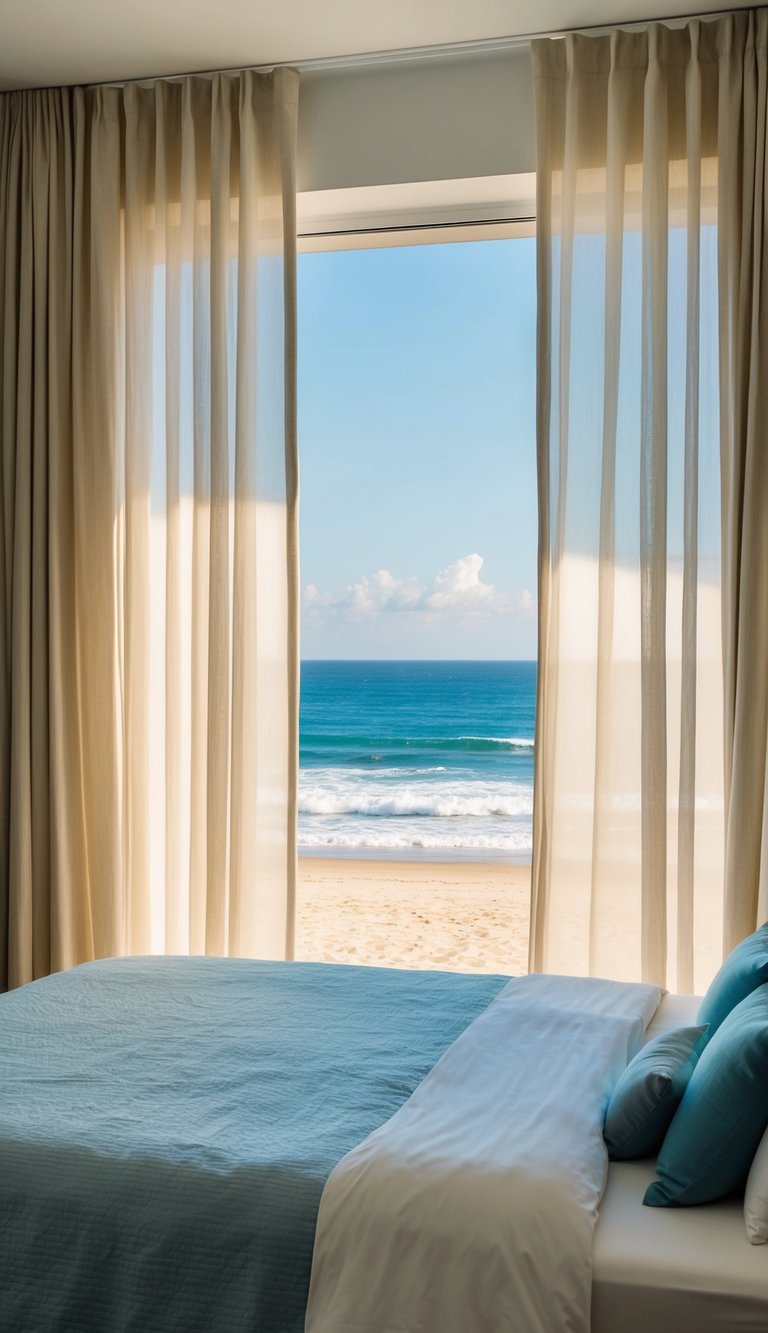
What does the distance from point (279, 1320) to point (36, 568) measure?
9.13 ft

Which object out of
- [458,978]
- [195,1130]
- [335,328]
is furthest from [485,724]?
[195,1130]

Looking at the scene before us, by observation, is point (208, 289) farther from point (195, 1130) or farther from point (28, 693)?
point (195, 1130)

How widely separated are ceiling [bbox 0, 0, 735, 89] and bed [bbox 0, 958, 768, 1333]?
9.19 ft

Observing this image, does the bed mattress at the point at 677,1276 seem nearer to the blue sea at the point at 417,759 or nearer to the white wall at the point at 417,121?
the white wall at the point at 417,121

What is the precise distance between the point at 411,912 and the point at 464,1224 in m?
7.62

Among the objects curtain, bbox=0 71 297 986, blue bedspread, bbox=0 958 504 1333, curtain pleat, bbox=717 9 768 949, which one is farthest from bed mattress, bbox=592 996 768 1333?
curtain, bbox=0 71 297 986

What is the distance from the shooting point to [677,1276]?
1475 mm

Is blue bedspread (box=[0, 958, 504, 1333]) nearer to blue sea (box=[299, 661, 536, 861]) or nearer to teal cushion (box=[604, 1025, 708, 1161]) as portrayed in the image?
teal cushion (box=[604, 1025, 708, 1161])

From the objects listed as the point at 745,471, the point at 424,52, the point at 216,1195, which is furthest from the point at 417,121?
the point at 216,1195

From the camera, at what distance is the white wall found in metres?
3.56

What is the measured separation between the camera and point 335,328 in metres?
12.5

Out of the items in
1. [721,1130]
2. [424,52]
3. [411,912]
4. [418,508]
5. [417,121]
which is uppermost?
[424,52]

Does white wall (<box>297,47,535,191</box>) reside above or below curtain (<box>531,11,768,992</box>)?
above

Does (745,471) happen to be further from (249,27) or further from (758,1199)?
(758,1199)
